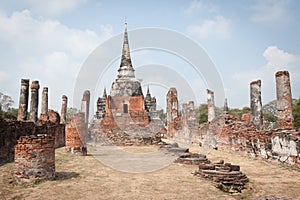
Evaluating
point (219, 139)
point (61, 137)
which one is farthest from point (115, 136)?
point (219, 139)

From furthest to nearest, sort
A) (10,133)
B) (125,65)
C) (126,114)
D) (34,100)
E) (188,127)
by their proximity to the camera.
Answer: (125,65) < (126,114) < (188,127) < (34,100) < (10,133)

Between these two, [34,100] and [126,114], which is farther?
[126,114]

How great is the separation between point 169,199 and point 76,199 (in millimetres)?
1614

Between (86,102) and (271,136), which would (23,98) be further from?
(271,136)

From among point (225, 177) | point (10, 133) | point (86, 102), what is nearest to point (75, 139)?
point (10, 133)

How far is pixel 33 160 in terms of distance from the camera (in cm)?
593

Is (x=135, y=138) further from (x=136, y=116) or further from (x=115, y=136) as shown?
(x=136, y=116)

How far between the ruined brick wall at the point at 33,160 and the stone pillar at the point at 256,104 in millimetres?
9332

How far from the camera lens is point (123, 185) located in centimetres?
558

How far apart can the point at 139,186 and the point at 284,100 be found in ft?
22.2

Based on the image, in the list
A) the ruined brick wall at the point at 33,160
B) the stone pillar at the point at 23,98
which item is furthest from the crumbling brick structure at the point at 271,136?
the stone pillar at the point at 23,98

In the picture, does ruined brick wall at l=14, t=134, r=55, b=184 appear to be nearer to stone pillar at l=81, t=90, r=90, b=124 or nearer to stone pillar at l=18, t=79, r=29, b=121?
stone pillar at l=18, t=79, r=29, b=121

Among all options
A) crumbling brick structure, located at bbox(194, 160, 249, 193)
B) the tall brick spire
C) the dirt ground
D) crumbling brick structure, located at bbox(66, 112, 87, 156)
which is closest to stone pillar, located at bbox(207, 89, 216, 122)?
crumbling brick structure, located at bbox(66, 112, 87, 156)

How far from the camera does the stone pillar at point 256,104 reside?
1210 centimetres
